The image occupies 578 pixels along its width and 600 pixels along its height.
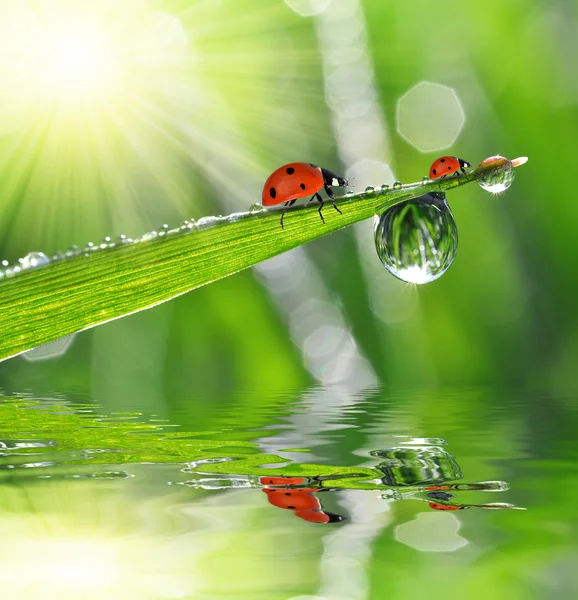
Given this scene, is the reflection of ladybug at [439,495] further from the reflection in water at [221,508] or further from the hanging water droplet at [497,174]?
the hanging water droplet at [497,174]

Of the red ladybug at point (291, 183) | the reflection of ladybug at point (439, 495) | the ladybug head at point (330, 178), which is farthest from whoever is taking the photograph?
the ladybug head at point (330, 178)

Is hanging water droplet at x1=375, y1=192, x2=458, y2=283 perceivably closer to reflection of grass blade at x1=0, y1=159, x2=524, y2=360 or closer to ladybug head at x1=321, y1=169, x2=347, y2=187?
reflection of grass blade at x1=0, y1=159, x2=524, y2=360

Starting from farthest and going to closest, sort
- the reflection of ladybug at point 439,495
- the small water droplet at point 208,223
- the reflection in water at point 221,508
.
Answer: the reflection of ladybug at point 439,495 → the small water droplet at point 208,223 → the reflection in water at point 221,508

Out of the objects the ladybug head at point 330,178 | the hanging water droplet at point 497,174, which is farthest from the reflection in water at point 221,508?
the ladybug head at point 330,178

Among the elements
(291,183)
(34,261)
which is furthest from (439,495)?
(291,183)

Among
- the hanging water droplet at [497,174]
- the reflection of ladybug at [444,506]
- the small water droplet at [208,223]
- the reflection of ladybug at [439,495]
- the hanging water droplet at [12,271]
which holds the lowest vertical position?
the reflection of ladybug at [444,506]

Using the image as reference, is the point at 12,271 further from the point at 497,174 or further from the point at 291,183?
the point at 291,183
